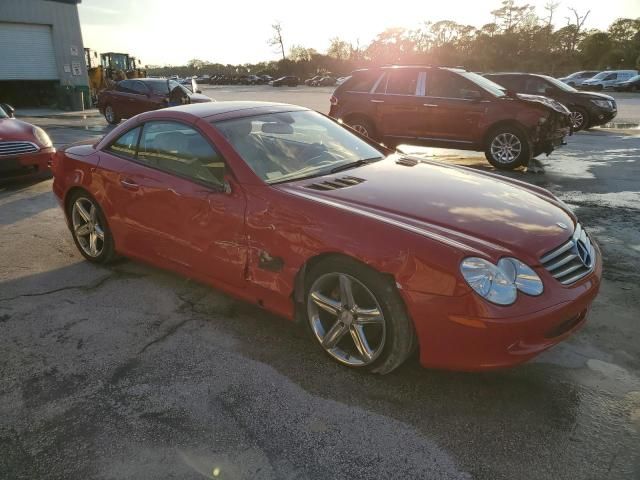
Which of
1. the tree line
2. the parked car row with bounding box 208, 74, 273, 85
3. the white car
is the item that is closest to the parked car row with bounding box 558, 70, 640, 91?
the white car

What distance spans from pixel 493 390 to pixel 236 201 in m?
1.85

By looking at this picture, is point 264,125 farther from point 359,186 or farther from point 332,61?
point 332,61

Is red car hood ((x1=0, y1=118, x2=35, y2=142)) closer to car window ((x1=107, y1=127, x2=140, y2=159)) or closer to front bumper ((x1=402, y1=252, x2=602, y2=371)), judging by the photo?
car window ((x1=107, y1=127, x2=140, y2=159))

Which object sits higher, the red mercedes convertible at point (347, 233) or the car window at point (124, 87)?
the car window at point (124, 87)

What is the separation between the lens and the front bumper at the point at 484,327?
2387 mm

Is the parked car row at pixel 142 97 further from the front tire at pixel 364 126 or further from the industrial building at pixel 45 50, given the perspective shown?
the front tire at pixel 364 126

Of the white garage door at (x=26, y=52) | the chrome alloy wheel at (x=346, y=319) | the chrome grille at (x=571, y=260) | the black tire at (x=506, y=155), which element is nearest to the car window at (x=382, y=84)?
the black tire at (x=506, y=155)

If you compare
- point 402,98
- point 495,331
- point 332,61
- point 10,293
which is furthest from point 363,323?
point 332,61

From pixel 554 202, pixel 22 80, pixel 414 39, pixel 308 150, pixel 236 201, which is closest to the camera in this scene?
pixel 236 201

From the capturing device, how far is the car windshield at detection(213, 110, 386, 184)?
339 cm

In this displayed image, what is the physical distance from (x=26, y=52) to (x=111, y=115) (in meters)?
8.31

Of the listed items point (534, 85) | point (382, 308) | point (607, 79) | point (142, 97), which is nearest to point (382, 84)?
point (534, 85)

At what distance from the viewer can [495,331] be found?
7.80ft

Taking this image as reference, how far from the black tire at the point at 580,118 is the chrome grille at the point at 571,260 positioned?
12.3 meters
